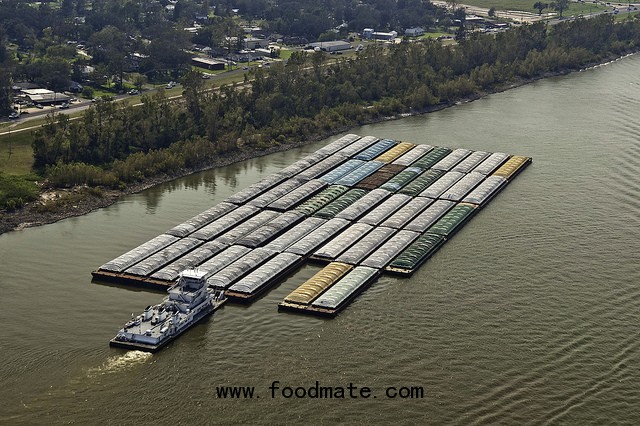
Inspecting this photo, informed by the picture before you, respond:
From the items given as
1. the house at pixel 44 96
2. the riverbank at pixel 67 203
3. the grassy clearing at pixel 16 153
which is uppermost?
the house at pixel 44 96

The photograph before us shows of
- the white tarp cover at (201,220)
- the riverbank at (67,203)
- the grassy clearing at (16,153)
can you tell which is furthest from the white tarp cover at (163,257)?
the grassy clearing at (16,153)

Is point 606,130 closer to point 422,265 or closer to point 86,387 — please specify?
point 422,265

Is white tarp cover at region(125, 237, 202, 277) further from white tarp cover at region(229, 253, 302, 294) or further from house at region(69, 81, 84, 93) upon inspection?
house at region(69, 81, 84, 93)

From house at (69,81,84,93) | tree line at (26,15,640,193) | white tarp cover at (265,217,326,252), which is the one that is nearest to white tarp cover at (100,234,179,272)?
white tarp cover at (265,217,326,252)

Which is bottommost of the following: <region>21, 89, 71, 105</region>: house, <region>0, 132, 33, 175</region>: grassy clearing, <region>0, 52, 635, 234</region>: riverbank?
<region>0, 52, 635, 234</region>: riverbank

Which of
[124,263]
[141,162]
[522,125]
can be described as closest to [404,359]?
[124,263]

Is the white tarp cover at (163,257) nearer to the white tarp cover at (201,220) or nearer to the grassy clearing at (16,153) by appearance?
the white tarp cover at (201,220)

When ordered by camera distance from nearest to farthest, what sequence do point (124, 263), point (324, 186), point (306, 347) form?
1. point (306, 347)
2. point (124, 263)
3. point (324, 186)

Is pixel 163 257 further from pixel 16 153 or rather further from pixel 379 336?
pixel 16 153

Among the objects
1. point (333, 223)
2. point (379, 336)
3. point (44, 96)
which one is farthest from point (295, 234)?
point (44, 96)
